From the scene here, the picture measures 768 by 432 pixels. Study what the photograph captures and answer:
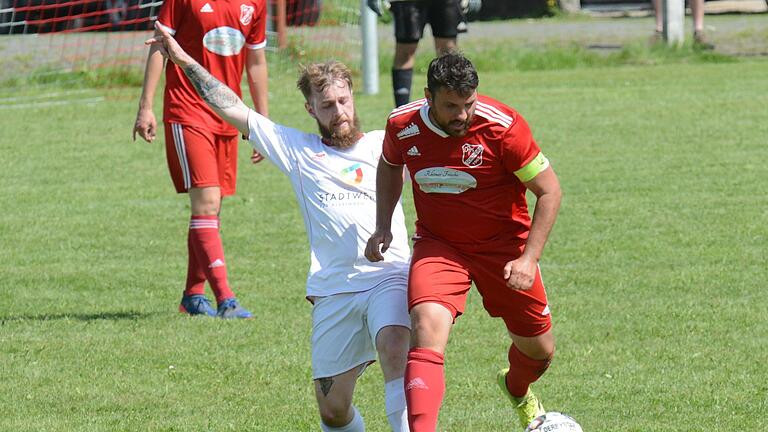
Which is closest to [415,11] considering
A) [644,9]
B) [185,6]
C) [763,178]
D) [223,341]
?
[763,178]

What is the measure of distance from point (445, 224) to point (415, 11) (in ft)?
26.8

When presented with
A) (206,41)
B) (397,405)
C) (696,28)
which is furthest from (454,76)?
(696,28)

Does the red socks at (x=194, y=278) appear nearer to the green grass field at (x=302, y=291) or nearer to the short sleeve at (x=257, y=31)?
the green grass field at (x=302, y=291)

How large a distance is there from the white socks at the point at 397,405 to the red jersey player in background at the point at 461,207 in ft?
0.60

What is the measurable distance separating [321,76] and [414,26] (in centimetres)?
791

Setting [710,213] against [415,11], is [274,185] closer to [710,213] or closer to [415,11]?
[415,11]

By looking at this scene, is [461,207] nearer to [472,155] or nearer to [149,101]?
[472,155]

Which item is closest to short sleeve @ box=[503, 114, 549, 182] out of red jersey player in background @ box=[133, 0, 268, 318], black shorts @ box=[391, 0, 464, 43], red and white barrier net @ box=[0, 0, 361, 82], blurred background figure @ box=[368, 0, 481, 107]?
red jersey player in background @ box=[133, 0, 268, 318]

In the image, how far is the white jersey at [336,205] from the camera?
17.9 feet

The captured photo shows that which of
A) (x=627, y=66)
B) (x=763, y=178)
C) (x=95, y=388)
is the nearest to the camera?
(x=95, y=388)

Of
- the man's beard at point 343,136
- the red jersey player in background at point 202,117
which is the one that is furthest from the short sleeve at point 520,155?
the red jersey player in background at point 202,117

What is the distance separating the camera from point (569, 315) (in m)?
7.69

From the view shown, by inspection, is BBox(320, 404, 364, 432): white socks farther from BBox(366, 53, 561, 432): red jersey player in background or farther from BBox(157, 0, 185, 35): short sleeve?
BBox(157, 0, 185, 35): short sleeve

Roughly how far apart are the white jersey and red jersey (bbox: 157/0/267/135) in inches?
93.4
